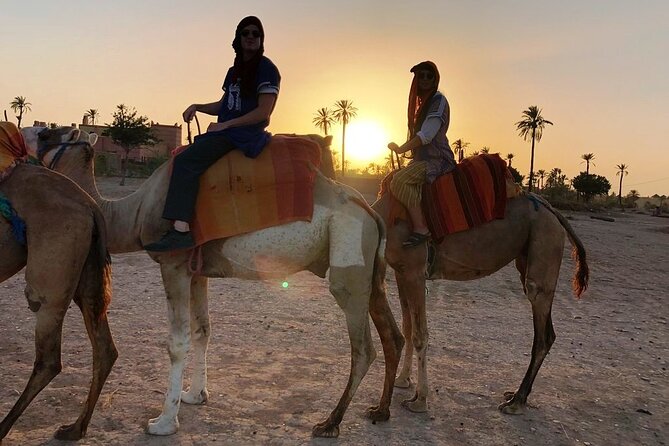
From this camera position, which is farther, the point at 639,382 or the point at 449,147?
the point at 639,382

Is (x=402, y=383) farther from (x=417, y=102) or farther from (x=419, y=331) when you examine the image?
(x=417, y=102)

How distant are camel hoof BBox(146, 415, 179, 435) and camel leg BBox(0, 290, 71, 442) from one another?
0.85m

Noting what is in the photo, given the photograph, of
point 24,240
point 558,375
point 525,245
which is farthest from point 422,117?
point 24,240

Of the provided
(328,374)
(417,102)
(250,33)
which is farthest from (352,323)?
(417,102)

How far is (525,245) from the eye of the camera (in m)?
5.57

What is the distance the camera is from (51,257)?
3.70 meters

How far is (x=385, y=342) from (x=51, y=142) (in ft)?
10.9

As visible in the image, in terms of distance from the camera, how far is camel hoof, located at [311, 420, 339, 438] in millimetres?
4258

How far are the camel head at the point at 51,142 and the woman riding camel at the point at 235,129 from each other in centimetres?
96

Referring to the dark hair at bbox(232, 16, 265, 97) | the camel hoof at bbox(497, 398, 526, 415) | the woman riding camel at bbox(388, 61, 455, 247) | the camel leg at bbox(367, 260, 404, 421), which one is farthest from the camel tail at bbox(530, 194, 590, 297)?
the dark hair at bbox(232, 16, 265, 97)

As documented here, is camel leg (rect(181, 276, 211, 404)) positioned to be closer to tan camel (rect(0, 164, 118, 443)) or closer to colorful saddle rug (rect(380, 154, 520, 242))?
tan camel (rect(0, 164, 118, 443))

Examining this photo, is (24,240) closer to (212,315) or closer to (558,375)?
(212,315)

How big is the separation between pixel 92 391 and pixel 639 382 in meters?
5.60

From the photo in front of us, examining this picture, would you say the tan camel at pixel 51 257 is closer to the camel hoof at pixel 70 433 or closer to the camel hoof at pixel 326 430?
the camel hoof at pixel 70 433
